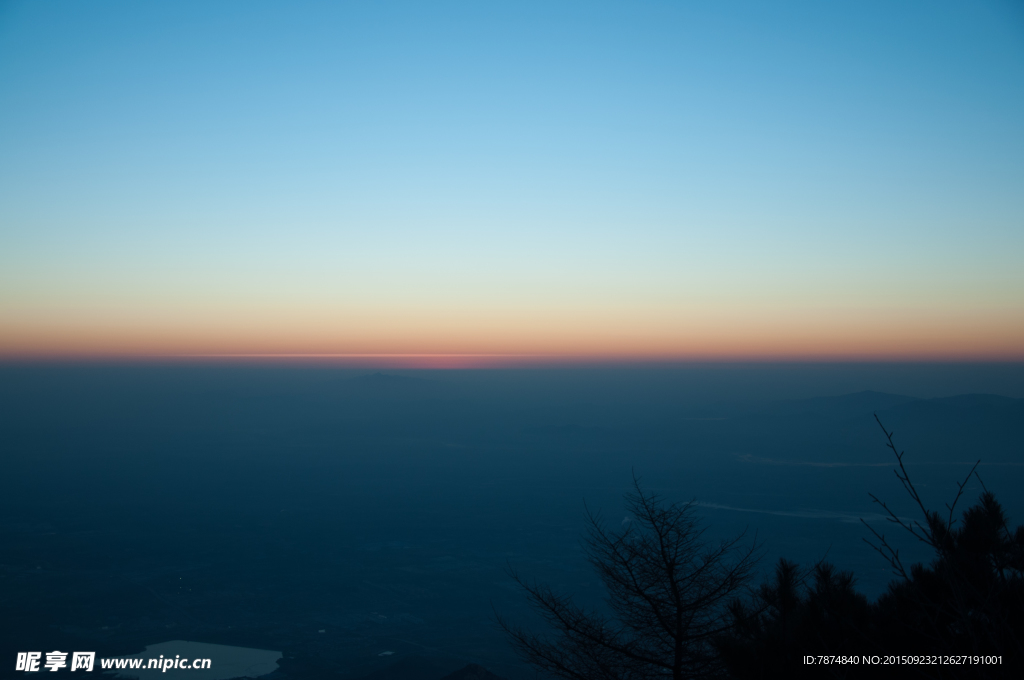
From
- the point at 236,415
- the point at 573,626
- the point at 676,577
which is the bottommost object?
the point at 236,415

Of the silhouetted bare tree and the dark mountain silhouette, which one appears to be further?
the dark mountain silhouette

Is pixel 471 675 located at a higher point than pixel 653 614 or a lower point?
lower

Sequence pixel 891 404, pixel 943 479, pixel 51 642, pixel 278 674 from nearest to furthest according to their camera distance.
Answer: pixel 278 674 → pixel 51 642 → pixel 943 479 → pixel 891 404

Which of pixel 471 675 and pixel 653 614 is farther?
pixel 471 675

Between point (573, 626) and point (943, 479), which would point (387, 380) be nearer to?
point (943, 479)

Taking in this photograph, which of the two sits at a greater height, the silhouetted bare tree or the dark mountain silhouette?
the silhouetted bare tree

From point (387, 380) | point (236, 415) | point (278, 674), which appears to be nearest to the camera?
point (278, 674)

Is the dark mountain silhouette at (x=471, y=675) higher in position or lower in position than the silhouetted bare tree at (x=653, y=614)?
lower

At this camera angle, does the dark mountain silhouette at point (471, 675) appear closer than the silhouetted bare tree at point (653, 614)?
No

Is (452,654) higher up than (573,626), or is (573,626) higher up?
(573,626)

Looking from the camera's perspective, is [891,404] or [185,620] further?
[891,404]

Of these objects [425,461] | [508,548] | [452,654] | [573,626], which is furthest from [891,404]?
[573,626]
